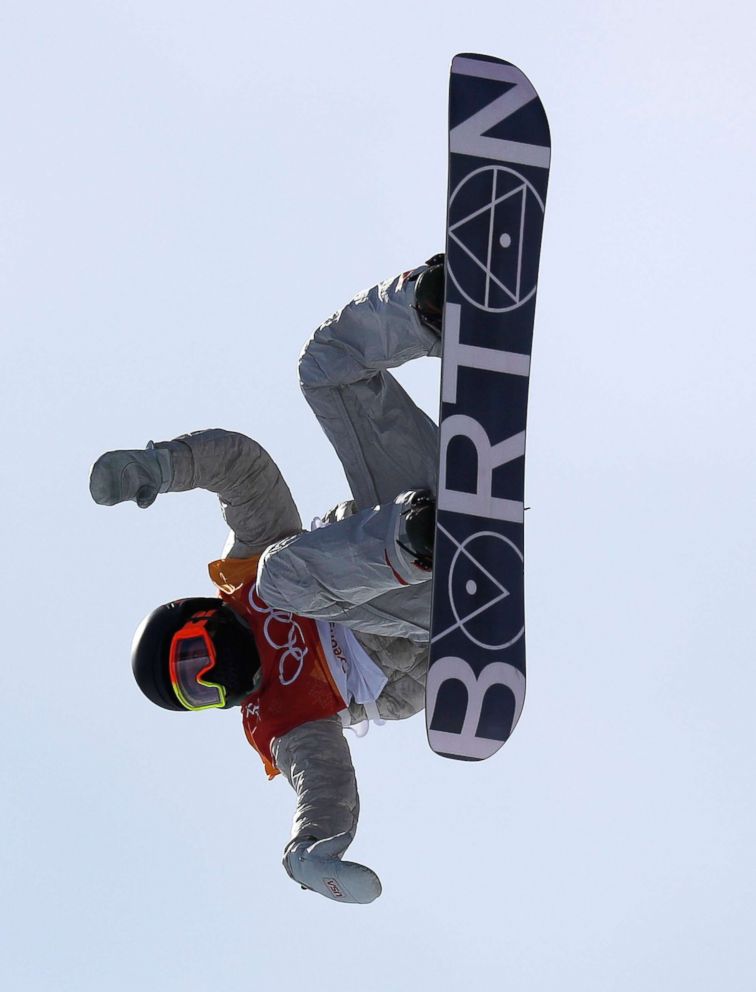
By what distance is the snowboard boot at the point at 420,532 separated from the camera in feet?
26.2

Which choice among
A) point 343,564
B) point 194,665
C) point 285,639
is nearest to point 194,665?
point 194,665

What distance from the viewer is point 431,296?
814 centimetres

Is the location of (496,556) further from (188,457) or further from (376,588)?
(188,457)

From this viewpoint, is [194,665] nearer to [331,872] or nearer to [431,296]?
[331,872]

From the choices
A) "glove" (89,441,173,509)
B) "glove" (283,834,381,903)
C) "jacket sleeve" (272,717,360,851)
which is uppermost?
"glove" (89,441,173,509)

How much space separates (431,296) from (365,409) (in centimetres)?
54

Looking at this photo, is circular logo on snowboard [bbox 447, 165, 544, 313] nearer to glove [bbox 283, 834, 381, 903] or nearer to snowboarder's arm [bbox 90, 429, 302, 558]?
snowboarder's arm [bbox 90, 429, 302, 558]

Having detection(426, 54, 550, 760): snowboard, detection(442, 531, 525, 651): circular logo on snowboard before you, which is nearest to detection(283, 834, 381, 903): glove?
detection(426, 54, 550, 760): snowboard

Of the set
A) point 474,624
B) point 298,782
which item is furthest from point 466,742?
point 298,782

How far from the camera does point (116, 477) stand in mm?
8352

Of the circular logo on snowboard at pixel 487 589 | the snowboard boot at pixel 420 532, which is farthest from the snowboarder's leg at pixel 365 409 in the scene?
the circular logo on snowboard at pixel 487 589

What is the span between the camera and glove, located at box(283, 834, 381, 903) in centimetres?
812

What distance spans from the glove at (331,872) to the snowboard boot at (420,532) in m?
1.04

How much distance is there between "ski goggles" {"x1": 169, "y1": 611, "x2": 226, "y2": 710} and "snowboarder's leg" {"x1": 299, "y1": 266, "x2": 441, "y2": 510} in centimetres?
83
